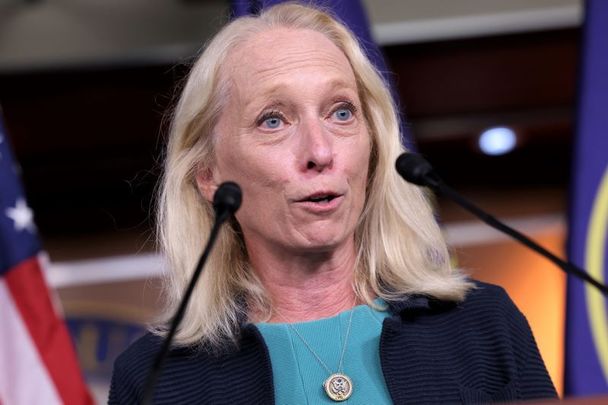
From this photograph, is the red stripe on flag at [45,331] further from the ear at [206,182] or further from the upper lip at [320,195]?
the upper lip at [320,195]

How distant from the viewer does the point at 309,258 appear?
5.60ft

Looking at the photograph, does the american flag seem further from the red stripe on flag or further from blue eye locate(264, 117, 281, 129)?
blue eye locate(264, 117, 281, 129)

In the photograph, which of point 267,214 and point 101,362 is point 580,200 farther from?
point 101,362

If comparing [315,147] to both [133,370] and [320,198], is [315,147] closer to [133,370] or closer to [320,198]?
[320,198]

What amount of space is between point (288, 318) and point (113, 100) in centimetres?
235

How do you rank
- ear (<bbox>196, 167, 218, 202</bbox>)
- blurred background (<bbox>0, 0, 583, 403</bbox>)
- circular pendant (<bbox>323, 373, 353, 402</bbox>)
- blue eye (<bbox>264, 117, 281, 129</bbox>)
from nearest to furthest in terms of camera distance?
circular pendant (<bbox>323, 373, 353, 402</bbox>) → blue eye (<bbox>264, 117, 281, 129</bbox>) → ear (<bbox>196, 167, 218, 202</bbox>) → blurred background (<bbox>0, 0, 583, 403</bbox>)

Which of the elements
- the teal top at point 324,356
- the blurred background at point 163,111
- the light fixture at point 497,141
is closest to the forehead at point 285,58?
the teal top at point 324,356

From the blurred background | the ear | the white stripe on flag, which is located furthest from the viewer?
the blurred background

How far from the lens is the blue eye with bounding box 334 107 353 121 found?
1715mm

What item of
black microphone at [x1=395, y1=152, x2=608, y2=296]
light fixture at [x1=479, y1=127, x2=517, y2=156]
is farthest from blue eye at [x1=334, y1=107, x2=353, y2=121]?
light fixture at [x1=479, y1=127, x2=517, y2=156]

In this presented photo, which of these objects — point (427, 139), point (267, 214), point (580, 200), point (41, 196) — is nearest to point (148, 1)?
point (41, 196)

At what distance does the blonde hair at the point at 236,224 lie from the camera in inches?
69.9

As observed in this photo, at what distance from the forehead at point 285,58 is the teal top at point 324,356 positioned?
38 centimetres

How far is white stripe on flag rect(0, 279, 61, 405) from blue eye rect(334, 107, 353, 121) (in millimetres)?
978
